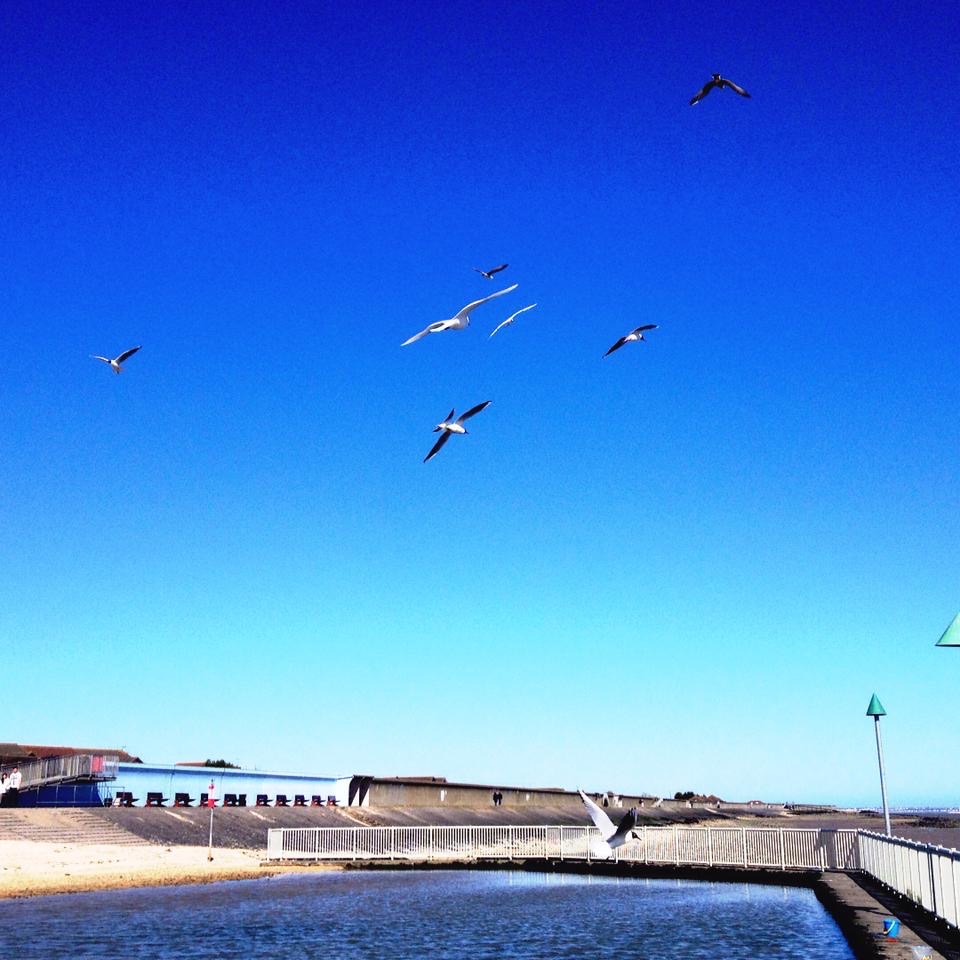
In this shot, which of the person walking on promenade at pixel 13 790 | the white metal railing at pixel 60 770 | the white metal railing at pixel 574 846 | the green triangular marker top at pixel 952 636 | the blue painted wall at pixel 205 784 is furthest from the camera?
the blue painted wall at pixel 205 784

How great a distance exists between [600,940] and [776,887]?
1383cm

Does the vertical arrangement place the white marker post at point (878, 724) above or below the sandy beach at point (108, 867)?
above

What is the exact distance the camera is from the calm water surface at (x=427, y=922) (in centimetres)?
2566

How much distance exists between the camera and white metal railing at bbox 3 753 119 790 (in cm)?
5584

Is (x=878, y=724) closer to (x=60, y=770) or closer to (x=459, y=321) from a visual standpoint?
(x=459, y=321)

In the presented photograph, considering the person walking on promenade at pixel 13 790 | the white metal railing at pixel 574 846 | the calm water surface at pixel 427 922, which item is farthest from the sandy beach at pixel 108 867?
the person walking on promenade at pixel 13 790

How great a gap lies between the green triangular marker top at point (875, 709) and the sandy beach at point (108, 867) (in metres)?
22.7

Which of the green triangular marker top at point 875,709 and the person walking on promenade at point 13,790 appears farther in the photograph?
the person walking on promenade at point 13,790

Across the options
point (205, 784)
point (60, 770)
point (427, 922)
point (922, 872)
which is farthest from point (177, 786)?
point (922, 872)

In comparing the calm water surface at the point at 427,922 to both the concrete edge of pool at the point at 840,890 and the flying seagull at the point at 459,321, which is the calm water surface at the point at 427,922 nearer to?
the concrete edge of pool at the point at 840,890

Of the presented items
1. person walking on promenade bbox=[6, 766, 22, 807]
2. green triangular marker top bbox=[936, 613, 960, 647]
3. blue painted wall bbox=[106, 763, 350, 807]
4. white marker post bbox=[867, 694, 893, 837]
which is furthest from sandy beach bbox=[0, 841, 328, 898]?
green triangular marker top bbox=[936, 613, 960, 647]

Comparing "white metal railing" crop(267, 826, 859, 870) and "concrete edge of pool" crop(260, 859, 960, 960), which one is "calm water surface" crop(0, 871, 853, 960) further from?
"white metal railing" crop(267, 826, 859, 870)

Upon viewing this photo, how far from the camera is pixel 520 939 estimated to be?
27.8m

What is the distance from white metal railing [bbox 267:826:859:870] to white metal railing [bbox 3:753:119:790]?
14276 mm
